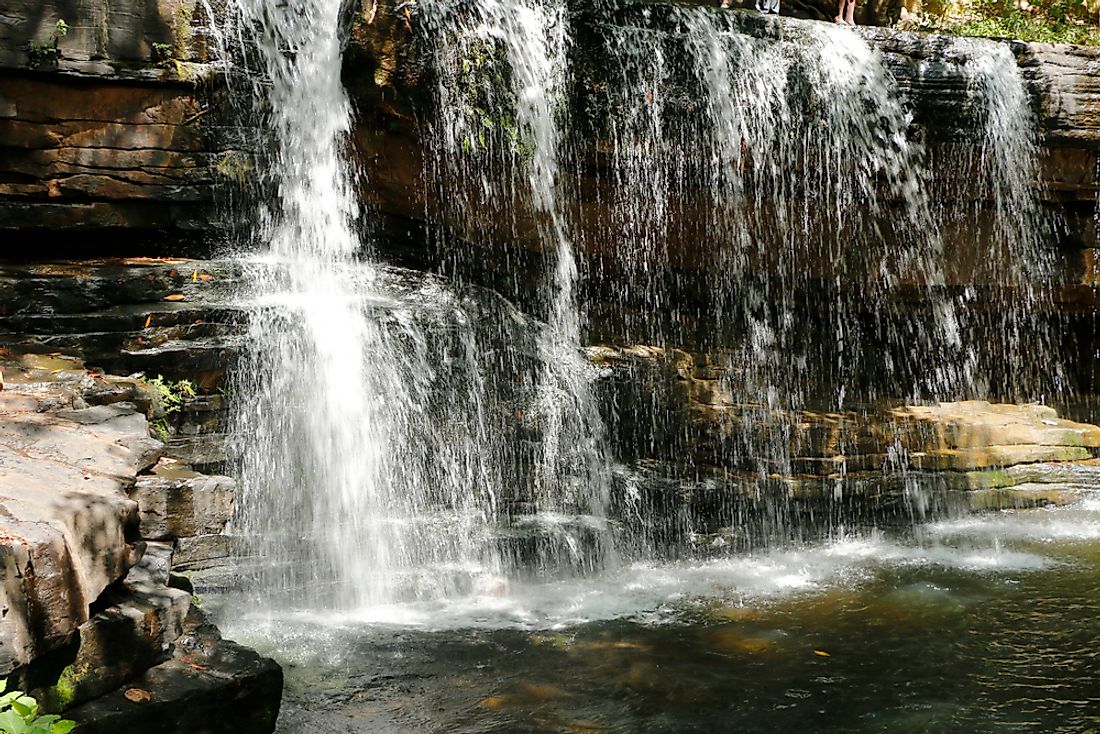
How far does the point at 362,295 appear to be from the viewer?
25.2 ft

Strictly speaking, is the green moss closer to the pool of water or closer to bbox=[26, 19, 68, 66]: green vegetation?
the pool of water

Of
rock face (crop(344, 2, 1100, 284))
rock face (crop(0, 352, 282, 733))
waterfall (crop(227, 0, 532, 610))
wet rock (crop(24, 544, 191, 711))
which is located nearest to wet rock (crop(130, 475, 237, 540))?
rock face (crop(0, 352, 282, 733))

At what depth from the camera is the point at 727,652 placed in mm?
5391

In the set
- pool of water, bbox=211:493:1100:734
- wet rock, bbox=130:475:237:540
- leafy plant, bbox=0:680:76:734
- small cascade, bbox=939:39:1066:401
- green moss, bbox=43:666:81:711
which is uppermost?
small cascade, bbox=939:39:1066:401

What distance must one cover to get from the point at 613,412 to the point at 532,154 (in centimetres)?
225

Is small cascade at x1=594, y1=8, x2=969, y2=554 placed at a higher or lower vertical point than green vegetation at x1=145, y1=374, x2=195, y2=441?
higher

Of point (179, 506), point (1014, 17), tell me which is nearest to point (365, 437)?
point (179, 506)

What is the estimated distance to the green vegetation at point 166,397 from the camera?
6.03 meters

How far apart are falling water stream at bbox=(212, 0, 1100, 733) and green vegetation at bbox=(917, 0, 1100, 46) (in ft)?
16.1

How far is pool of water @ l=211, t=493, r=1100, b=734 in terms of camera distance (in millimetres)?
4578

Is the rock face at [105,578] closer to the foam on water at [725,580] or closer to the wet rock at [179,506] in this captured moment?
the wet rock at [179,506]

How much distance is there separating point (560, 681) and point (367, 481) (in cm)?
251

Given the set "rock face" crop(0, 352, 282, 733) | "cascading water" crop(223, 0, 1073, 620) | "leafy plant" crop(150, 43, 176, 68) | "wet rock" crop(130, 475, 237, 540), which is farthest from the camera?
"leafy plant" crop(150, 43, 176, 68)

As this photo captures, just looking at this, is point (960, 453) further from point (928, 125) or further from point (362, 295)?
point (362, 295)
